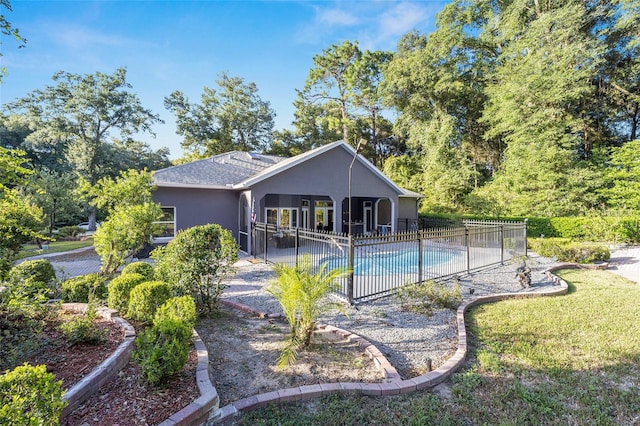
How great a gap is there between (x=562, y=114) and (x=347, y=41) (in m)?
22.2

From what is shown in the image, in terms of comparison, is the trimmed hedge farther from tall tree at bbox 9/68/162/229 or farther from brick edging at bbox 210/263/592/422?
tall tree at bbox 9/68/162/229

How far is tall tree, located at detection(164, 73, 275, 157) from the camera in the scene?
3272cm

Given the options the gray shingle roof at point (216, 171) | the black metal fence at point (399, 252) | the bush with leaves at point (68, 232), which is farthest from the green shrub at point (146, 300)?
the bush with leaves at point (68, 232)

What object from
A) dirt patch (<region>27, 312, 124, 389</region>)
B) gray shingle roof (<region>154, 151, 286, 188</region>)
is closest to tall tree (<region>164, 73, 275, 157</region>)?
gray shingle roof (<region>154, 151, 286, 188</region>)

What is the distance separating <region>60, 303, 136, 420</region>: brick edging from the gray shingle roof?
10172mm

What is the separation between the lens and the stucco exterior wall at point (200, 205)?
43.0 feet

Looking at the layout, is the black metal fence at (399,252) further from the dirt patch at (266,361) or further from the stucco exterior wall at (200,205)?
the stucco exterior wall at (200,205)

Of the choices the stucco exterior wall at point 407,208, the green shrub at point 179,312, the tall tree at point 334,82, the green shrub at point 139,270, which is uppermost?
the tall tree at point 334,82

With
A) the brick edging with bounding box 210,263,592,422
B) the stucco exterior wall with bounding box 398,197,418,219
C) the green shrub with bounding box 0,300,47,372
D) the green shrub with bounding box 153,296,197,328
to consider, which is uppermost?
the stucco exterior wall with bounding box 398,197,418,219

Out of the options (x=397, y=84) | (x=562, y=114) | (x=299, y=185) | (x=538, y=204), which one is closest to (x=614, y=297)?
(x=299, y=185)

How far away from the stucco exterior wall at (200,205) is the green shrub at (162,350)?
36.2ft

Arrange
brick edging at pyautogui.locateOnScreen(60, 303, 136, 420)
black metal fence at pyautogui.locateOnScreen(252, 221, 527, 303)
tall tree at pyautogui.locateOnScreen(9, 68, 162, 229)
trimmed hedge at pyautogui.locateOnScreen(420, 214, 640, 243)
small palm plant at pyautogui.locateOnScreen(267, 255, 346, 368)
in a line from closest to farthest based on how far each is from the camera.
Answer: brick edging at pyautogui.locateOnScreen(60, 303, 136, 420)
small palm plant at pyautogui.locateOnScreen(267, 255, 346, 368)
black metal fence at pyautogui.locateOnScreen(252, 221, 527, 303)
trimmed hedge at pyautogui.locateOnScreen(420, 214, 640, 243)
tall tree at pyautogui.locateOnScreen(9, 68, 162, 229)

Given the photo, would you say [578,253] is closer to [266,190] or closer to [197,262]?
[266,190]

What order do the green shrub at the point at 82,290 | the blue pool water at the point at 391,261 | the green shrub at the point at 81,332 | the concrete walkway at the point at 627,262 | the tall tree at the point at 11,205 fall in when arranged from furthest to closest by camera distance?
the concrete walkway at the point at 627,262 → the blue pool water at the point at 391,261 → the green shrub at the point at 82,290 → the tall tree at the point at 11,205 → the green shrub at the point at 81,332
